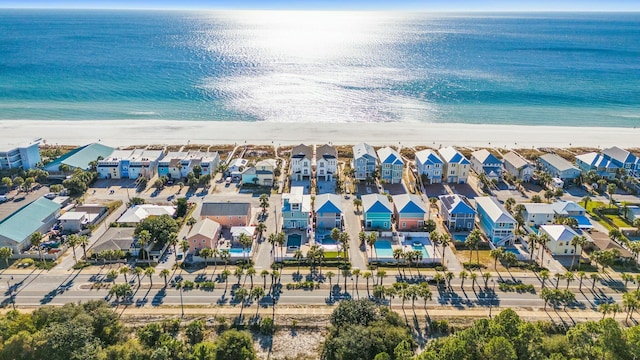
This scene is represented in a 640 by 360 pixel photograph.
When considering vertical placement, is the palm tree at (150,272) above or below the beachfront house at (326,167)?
below

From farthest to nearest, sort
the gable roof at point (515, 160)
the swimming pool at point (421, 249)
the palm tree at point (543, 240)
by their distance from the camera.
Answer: the gable roof at point (515, 160) → the swimming pool at point (421, 249) → the palm tree at point (543, 240)

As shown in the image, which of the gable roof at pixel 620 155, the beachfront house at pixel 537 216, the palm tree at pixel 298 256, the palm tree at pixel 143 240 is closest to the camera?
the palm tree at pixel 143 240

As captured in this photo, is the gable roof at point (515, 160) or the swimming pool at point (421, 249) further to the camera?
the gable roof at point (515, 160)

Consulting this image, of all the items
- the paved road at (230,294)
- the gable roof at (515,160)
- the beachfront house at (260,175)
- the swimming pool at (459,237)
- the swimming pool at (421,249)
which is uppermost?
the gable roof at (515,160)

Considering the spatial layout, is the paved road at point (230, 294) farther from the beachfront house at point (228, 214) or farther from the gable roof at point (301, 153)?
the gable roof at point (301, 153)

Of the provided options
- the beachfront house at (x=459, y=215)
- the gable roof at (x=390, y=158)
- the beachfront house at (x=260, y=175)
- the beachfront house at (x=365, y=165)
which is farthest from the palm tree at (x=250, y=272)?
the gable roof at (x=390, y=158)

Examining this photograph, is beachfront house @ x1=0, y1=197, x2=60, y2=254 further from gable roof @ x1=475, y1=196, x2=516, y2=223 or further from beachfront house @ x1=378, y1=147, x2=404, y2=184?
gable roof @ x1=475, y1=196, x2=516, y2=223

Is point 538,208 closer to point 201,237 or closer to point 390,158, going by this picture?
point 390,158
